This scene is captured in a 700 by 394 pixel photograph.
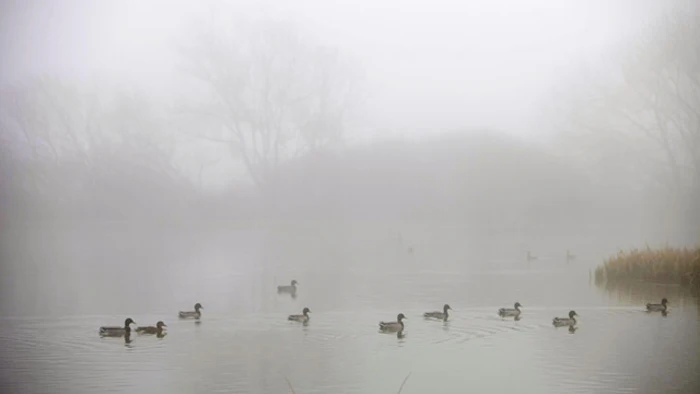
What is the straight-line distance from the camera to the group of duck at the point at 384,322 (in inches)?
304

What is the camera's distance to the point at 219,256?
9.21m

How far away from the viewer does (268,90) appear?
9609 mm

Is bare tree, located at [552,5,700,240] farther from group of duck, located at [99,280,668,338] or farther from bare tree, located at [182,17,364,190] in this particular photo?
bare tree, located at [182,17,364,190]

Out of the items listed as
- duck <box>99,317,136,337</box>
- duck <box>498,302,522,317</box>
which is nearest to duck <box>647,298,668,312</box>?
duck <box>498,302,522,317</box>

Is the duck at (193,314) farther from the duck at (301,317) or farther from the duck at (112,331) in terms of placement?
the duck at (301,317)

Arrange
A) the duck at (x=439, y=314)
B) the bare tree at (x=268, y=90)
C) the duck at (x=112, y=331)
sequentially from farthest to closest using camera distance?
the bare tree at (x=268, y=90) < the duck at (x=439, y=314) < the duck at (x=112, y=331)

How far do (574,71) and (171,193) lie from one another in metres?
4.40

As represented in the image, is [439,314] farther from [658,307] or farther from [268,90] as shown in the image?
[268,90]

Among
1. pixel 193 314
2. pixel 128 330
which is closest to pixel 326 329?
pixel 193 314

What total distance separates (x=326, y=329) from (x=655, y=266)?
382 centimetres

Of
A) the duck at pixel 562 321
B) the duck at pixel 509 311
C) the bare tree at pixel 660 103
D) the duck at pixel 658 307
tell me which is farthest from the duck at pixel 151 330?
the bare tree at pixel 660 103

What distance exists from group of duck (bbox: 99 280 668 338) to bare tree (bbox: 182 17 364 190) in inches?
60.2

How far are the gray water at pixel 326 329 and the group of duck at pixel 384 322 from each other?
9 centimetres

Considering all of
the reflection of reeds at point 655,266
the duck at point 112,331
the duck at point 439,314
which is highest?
the reflection of reeds at point 655,266
